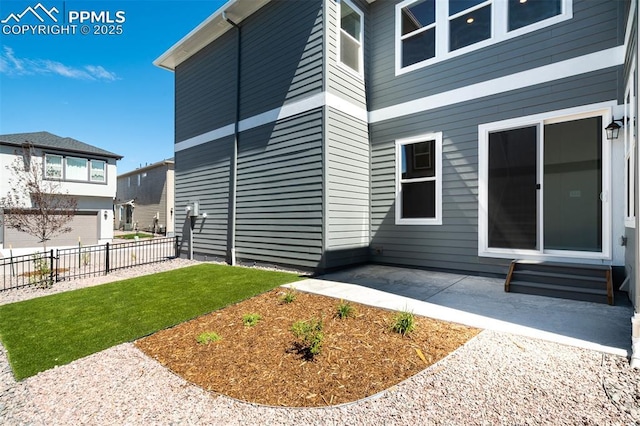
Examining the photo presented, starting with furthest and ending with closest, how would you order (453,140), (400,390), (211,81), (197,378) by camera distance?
(211,81) < (453,140) < (197,378) < (400,390)

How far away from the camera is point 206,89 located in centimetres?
890

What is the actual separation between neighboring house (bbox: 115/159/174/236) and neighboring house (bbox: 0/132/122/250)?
473 centimetres

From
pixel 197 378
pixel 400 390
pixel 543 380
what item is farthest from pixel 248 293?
pixel 543 380

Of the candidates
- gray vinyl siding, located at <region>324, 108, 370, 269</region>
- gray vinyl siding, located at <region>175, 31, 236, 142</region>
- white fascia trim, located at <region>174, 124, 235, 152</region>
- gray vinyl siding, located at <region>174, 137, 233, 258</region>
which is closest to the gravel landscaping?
gray vinyl siding, located at <region>324, 108, 370, 269</region>

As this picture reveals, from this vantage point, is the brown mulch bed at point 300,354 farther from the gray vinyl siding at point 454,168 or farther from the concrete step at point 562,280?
the gray vinyl siding at point 454,168

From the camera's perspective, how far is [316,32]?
6.02 m

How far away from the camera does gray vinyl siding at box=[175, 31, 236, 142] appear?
8.12m

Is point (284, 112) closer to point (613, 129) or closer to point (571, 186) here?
point (613, 129)

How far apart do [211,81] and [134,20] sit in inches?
100

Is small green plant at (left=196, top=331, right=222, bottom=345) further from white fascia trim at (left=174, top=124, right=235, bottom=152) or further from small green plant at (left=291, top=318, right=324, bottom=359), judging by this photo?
white fascia trim at (left=174, top=124, right=235, bottom=152)

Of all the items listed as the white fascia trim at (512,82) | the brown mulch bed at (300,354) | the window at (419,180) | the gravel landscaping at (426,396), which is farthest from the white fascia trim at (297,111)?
the gravel landscaping at (426,396)

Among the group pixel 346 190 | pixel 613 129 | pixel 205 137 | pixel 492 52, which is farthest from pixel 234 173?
pixel 613 129

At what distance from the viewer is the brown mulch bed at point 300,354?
2.26 meters

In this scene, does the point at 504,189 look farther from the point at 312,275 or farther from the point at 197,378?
the point at 197,378
